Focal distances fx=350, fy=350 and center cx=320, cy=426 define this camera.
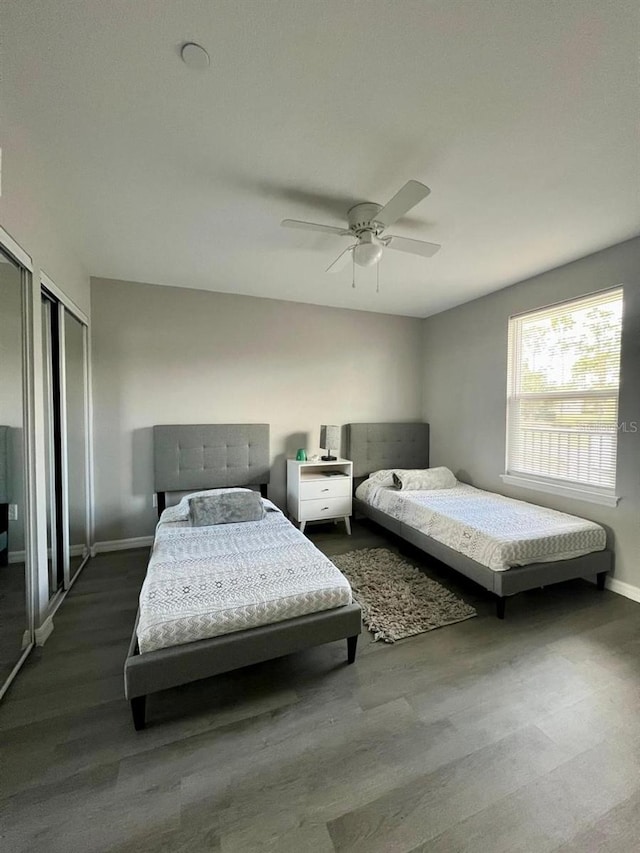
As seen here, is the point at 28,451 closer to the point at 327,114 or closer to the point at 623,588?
the point at 327,114

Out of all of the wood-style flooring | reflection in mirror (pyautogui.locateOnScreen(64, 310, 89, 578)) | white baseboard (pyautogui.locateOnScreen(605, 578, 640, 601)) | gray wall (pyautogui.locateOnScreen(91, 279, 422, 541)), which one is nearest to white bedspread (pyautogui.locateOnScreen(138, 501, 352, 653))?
the wood-style flooring

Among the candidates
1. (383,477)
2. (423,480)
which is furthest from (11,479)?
(423,480)

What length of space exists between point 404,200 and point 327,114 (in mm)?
494

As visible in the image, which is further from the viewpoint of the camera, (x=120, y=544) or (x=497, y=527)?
(x=120, y=544)

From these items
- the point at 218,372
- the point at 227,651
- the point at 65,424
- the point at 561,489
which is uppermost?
the point at 218,372

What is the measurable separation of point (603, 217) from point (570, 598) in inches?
106

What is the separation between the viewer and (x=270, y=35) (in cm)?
118

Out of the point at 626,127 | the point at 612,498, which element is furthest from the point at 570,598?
the point at 626,127

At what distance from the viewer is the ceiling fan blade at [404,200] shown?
160 centimetres

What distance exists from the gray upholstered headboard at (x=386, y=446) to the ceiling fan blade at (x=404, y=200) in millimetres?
2729

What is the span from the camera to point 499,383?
3.75 metres

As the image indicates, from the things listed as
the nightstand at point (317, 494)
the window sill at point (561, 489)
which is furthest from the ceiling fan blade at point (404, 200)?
the window sill at point (561, 489)

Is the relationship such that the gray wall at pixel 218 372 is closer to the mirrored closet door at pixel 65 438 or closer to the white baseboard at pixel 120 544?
the white baseboard at pixel 120 544

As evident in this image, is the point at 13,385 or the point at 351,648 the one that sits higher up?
the point at 13,385
